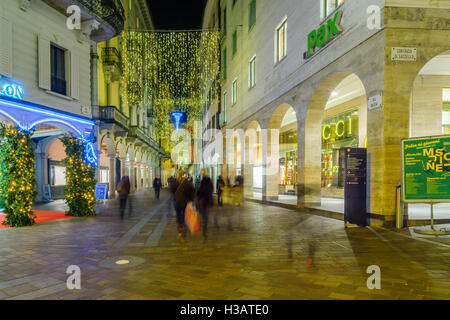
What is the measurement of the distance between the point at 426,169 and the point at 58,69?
15788mm

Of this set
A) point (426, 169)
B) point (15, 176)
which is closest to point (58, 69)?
point (15, 176)

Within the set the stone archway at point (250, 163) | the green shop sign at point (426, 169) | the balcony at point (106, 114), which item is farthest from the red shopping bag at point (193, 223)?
the balcony at point (106, 114)

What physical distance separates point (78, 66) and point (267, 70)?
10.1 metres

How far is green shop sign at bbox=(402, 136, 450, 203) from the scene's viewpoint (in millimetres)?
7152

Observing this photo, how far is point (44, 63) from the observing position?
13.3m

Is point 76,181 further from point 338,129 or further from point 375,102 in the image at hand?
point 338,129

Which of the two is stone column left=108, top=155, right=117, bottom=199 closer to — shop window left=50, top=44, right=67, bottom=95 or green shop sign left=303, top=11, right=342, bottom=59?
shop window left=50, top=44, right=67, bottom=95

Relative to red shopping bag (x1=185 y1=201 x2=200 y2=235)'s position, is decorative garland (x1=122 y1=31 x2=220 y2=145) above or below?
above

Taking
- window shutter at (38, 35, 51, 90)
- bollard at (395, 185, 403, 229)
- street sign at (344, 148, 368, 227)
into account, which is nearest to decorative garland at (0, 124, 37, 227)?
window shutter at (38, 35, 51, 90)

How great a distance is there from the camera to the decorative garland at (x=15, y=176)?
943 centimetres

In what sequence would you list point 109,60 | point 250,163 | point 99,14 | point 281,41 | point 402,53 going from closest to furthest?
point 402,53 → point 281,41 → point 99,14 → point 109,60 → point 250,163

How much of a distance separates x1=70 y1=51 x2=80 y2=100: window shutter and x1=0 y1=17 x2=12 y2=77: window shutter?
3.47m
